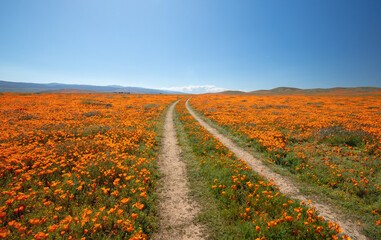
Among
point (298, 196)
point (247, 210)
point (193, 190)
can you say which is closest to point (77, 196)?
point (193, 190)

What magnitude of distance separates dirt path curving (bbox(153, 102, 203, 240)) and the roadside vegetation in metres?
0.41

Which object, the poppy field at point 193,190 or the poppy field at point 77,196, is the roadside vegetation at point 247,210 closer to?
the poppy field at point 193,190

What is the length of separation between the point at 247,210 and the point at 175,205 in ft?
8.49

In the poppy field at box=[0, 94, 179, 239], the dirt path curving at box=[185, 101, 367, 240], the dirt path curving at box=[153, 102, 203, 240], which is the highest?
the poppy field at box=[0, 94, 179, 239]

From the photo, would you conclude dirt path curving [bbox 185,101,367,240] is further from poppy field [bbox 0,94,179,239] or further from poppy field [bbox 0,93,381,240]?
poppy field [bbox 0,94,179,239]

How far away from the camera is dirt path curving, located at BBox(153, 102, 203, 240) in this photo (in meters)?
4.61

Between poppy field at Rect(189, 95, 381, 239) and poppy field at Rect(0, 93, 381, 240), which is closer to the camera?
poppy field at Rect(0, 93, 381, 240)

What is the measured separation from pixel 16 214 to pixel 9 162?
371 cm

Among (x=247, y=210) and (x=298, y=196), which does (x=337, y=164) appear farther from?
(x=247, y=210)

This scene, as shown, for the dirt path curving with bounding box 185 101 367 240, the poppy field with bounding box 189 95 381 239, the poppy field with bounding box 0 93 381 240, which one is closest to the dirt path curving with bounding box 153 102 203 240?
the poppy field with bounding box 0 93 381 240

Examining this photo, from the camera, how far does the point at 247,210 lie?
4625 mm

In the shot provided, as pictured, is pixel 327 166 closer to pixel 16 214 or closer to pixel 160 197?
pixel 160 197

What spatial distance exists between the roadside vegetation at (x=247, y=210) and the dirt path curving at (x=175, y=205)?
41 centimetres

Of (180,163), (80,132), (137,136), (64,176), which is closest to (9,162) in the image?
(64,176)
